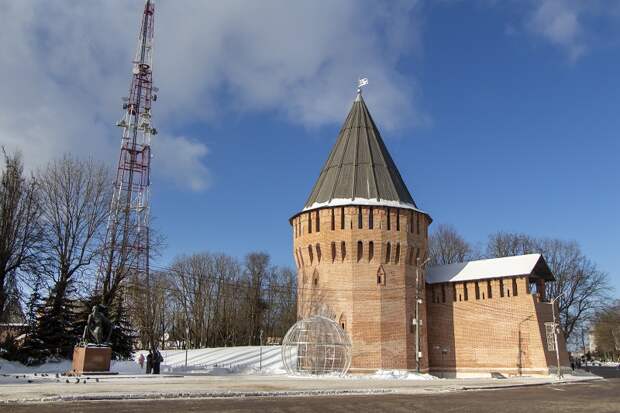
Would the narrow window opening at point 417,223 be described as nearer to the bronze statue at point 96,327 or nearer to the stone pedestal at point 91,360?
the bronze statue at point 96,327

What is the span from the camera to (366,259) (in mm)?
29859

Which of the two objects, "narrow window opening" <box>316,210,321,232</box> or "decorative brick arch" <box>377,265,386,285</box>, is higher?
"narrow window opening" <box>316,210,321,232</box>

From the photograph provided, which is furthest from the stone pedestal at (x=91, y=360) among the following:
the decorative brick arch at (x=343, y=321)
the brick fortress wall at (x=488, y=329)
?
the brick fortress wall at (x=488, y=329)

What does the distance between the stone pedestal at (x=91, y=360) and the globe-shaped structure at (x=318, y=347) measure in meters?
8.90

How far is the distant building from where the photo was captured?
29.1 metres

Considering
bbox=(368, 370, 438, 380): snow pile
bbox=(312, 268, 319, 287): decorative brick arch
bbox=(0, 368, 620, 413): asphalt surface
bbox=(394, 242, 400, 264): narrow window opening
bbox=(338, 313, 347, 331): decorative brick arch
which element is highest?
bbox=(394, 242, 400, 264): narrow window opening

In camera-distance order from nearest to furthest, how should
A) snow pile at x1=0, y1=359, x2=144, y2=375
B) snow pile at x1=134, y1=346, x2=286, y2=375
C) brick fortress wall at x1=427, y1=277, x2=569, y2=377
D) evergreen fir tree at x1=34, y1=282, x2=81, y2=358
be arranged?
1. snow pile at x1=0, y1=359, x2=144, y2=375
2. evergreen fir tree at x1=34, y1=282, x2=81, y2=358
3. snow pile at x1=134, y1=346, x2=286, y2=375
4. brick fortress wall at x1=427, y1=277, x2=569, y2=377

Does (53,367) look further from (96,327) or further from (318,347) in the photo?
(318,347)

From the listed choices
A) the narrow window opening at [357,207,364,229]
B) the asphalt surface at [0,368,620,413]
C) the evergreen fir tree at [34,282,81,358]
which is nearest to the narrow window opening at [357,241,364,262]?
the narrow window opening at [357,207,364,229]

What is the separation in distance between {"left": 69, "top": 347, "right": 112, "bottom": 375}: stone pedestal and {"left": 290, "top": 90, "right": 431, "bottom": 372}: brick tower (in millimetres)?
12740

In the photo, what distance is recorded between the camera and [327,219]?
31.0 meters

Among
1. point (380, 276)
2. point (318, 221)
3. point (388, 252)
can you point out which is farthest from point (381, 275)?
point (318, 221)

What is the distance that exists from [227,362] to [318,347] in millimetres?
8930

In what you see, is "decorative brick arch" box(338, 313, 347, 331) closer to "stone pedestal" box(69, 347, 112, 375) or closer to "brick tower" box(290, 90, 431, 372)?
"brick tower" box(290, 90, 431, 372)
